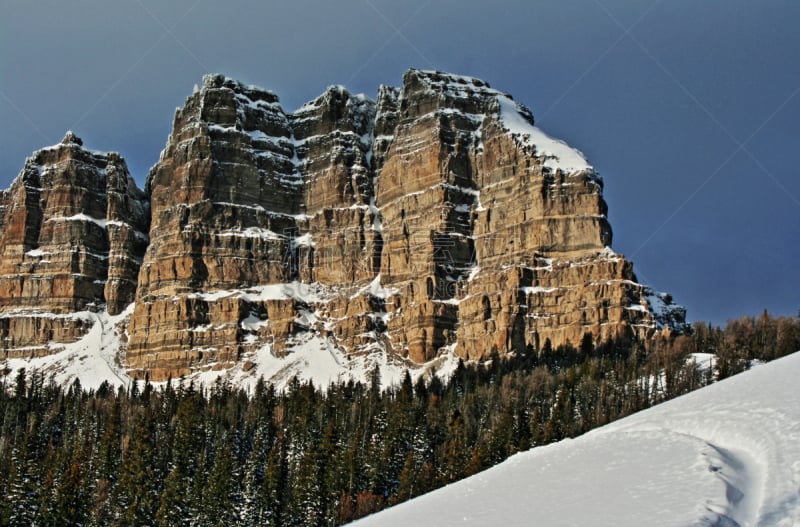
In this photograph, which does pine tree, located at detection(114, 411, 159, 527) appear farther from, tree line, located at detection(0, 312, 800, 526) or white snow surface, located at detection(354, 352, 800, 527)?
white snow surface, located at detection(354, 352, 800, 527)

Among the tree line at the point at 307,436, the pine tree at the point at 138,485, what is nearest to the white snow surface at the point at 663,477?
the tree line at the point at 307,436

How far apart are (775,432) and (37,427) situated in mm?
129434

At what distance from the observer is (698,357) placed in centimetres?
16262

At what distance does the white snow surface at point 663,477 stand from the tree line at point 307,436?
50.0 m

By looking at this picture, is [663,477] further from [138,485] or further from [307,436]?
[307,436]

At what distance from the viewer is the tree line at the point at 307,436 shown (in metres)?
103

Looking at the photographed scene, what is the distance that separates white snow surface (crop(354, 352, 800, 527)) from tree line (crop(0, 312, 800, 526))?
49966 mm

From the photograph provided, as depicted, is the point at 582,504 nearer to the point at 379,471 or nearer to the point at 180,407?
the point at 379,471

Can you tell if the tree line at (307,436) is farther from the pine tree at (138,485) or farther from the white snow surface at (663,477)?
the white snow surface at (663,477)

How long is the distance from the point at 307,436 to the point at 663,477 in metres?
96.3

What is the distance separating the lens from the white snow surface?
116ft

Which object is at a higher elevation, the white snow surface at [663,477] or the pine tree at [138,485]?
the white snow surface at [663,477]

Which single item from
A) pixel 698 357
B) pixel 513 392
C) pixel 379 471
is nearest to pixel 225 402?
pixel 513 392

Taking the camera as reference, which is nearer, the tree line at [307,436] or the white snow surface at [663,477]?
the white snow surface at [663,477]
